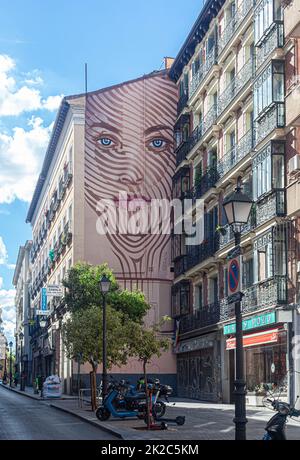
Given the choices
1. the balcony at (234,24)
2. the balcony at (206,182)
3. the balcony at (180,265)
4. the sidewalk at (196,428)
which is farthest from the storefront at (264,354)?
the balcony at (234,24)

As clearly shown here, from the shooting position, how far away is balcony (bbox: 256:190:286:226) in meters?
28.9

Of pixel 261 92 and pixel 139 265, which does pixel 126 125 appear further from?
pixel 261 92

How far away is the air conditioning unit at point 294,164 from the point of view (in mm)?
27391

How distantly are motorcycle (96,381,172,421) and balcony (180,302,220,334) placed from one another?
13.2 m

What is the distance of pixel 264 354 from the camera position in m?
31.2

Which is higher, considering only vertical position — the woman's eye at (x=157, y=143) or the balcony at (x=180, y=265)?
the woman's eye at (x=157, y=143)

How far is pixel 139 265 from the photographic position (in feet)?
160

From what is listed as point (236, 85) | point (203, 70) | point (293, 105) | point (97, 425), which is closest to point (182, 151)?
point (203, 70)

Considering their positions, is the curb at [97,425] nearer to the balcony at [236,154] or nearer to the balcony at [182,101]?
the balcony at [236,154]

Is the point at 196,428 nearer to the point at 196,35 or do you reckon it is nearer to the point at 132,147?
the point at 196,35

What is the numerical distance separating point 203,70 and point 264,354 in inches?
676

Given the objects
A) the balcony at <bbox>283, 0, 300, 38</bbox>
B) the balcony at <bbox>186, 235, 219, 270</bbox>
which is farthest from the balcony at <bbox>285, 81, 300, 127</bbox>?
the balcony at <bbox>186, 235, 219, 270</bbox>

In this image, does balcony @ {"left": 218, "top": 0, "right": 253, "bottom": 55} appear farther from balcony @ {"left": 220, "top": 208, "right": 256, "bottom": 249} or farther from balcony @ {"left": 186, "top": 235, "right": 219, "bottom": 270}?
balcony @ {"left": 186, "top": 235, "right": 219, "bottom": 270}

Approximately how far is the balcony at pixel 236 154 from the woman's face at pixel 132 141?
37.7 ft
